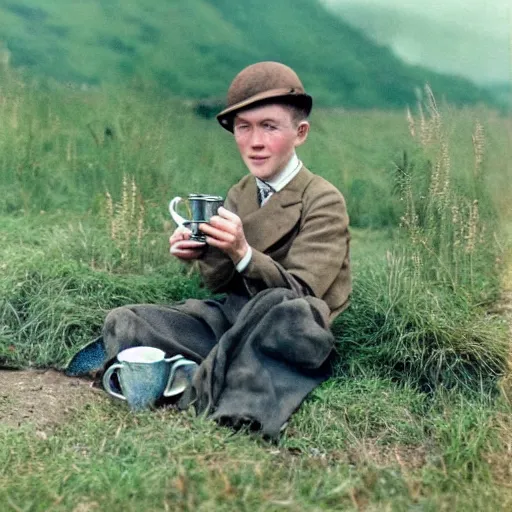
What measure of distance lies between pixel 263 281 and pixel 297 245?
23 cm

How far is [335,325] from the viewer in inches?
172

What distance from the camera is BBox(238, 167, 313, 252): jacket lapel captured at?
3998 mm

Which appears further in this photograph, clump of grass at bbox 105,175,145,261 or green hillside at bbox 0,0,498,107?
green hillside at bbox 0,0,498,107

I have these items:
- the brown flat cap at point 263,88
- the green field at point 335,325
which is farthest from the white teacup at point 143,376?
the brown flat cap at point 263,88

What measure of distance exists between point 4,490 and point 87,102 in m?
3.15

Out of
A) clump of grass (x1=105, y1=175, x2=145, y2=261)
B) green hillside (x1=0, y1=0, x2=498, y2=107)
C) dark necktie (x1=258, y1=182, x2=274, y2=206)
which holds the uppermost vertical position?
green hillside (x1=0, y1=0, x2=498, y2=107)

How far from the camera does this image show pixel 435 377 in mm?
3990

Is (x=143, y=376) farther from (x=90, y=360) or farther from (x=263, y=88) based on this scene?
(x=263, y=88)

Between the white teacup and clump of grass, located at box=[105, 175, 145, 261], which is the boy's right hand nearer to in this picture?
the white teacup

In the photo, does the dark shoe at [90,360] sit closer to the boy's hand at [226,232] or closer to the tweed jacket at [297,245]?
the tweed jacket at [297,245]

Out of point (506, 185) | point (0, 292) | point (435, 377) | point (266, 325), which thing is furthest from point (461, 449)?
point (0, 292)

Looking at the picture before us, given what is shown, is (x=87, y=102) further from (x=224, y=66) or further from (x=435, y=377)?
(x=435, y=377)

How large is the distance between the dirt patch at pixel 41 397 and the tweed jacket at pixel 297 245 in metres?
0.76

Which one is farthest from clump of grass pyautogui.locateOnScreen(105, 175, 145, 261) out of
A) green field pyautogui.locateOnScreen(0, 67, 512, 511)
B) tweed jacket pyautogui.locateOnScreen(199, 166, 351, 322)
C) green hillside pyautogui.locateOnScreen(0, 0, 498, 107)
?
tweed jacket pyautogui.locateOnScreen(199, 166, 351, 322)
